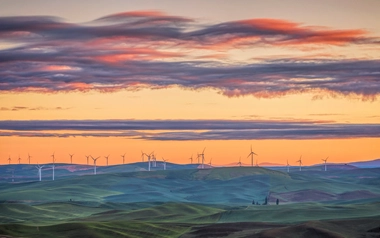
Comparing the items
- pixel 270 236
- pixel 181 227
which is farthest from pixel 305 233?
pixel 181 227

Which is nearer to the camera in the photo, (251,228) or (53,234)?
(53,234)

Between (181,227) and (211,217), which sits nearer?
(181,227)

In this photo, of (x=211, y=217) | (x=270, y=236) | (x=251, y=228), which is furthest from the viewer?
(x=211, y=217)

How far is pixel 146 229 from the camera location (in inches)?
6250

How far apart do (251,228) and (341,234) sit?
2314cm

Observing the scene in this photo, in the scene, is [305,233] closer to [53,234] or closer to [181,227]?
[181,227]

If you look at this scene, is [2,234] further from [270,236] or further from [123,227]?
[270,236]

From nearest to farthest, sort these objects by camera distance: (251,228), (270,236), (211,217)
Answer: (270,236) < (251,228) < (211,217)

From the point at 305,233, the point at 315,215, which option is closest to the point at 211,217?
the point at 315,215

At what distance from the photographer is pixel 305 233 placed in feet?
466

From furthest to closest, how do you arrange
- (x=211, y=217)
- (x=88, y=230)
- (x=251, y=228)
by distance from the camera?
(x=211, y=217)
(x=251, y=228)
(x=88, y=230)

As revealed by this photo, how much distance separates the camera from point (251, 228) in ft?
528

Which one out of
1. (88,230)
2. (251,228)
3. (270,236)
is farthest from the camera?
(251,228)

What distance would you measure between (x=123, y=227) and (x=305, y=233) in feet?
131
